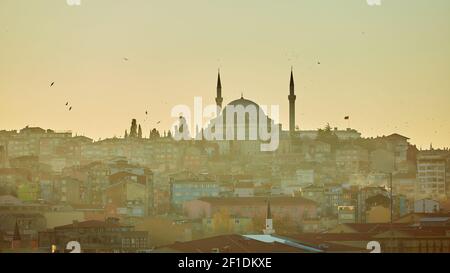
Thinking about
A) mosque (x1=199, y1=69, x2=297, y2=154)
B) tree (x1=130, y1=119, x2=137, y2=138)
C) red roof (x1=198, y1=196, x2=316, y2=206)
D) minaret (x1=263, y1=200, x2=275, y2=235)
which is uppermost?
mosque (x1=199, y1=69, x2=297, y2=154)

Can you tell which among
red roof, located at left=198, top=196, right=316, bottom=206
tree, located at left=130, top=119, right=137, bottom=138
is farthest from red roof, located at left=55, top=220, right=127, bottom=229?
red roof, located at left=198, top=196, right=316, bottom=206

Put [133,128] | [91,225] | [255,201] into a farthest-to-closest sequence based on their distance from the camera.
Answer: [255,201] → [133,128] → [91,225]

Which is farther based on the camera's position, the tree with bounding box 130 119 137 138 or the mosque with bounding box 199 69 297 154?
the mosque with bounding box 199 69 297 154

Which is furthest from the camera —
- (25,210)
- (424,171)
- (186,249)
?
(424,171)

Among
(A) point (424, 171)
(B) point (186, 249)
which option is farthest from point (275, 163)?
(B) point (186, 249)

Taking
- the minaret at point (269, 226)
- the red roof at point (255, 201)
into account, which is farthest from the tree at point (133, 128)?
the minaret at point (269, 226)

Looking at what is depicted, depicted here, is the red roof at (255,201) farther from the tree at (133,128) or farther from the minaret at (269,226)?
the tree at (133,128)

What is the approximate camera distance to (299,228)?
18172 mm

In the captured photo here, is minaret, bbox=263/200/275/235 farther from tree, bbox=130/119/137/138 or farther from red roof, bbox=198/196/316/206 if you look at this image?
tree, bbox=130/119/137/138

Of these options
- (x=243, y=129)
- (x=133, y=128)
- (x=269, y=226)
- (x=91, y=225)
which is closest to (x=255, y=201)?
(x=133, y=128)

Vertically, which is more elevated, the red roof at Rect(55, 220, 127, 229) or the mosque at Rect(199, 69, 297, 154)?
the mosque at Rect(199, 69, 297, 154)

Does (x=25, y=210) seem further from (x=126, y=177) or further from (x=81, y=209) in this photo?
(x=126, y=177)

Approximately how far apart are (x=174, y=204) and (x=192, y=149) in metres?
5.50

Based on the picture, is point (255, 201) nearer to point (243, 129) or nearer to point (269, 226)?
point (269, 226)
